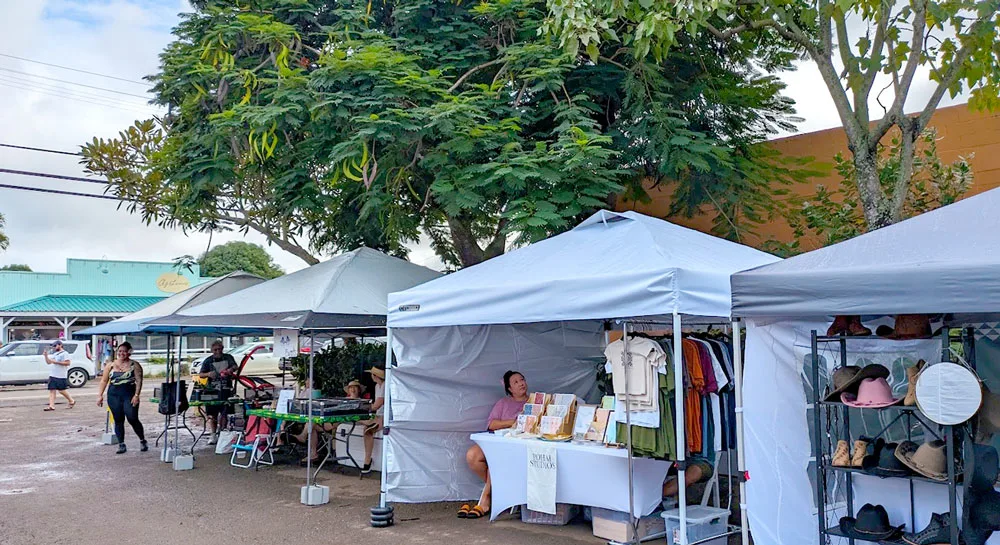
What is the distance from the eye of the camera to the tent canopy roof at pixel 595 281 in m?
5.63

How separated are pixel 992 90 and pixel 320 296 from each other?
23.7 ft

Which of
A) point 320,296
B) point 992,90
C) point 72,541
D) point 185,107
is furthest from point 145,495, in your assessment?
point 992,90

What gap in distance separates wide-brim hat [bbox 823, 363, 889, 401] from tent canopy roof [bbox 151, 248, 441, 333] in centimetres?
506

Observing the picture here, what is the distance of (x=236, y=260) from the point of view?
47.8 m

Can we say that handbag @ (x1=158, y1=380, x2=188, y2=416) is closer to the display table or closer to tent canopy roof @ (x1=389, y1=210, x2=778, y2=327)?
tent canopy roof @ (x1=389, y1=210, x2=778, y2=327)

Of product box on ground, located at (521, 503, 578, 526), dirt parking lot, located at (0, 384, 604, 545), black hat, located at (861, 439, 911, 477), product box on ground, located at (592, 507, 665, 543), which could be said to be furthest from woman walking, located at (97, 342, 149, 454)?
black hat, located at (861, 439, 911, 477)

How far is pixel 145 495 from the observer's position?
9.06 meters

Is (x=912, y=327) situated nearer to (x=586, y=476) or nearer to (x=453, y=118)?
(x=586, y=476)

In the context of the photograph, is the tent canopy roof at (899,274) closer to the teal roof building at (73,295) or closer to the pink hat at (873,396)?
the pink hat at (873,396)

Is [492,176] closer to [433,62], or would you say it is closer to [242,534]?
[433,62]

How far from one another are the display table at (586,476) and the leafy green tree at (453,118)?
253 centimetres

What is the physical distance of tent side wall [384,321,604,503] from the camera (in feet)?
25.8

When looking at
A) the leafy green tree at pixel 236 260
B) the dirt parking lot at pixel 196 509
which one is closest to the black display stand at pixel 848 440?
the dirt parking lot at pixel 196 509

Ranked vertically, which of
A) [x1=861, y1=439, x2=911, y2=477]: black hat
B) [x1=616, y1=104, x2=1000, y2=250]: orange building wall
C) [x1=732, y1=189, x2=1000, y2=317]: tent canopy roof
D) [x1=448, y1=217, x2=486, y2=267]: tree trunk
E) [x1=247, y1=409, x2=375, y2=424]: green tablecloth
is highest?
[x1=616, y1=104, x2=1000, y2=250]: orange building wall
